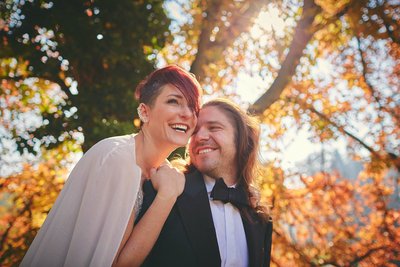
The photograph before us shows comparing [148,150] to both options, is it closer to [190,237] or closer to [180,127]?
[180,127]

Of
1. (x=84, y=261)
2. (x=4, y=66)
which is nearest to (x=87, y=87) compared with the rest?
(x=4, y=66)

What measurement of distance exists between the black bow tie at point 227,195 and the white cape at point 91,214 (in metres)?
0.86

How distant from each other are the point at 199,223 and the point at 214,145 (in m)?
0.93

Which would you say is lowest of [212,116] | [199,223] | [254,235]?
[254,235]

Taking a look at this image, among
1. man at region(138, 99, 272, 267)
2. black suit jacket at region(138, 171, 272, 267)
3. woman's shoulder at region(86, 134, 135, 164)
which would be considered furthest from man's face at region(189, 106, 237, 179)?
woman's shoulder at region(86, 134, 135, 164)

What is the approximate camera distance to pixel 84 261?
6.19 feet

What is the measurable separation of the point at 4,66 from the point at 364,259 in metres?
10.5

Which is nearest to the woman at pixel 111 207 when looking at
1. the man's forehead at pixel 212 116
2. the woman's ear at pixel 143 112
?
the woman's ear at pixel 143 112

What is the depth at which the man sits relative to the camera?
232cm

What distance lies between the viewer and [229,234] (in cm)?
265

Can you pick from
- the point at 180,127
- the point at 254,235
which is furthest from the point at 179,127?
the point at 254,235

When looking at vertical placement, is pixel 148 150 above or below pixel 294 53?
below

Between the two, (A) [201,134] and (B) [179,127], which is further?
(A) [201,134]

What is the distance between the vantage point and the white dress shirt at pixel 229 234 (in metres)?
2.55
